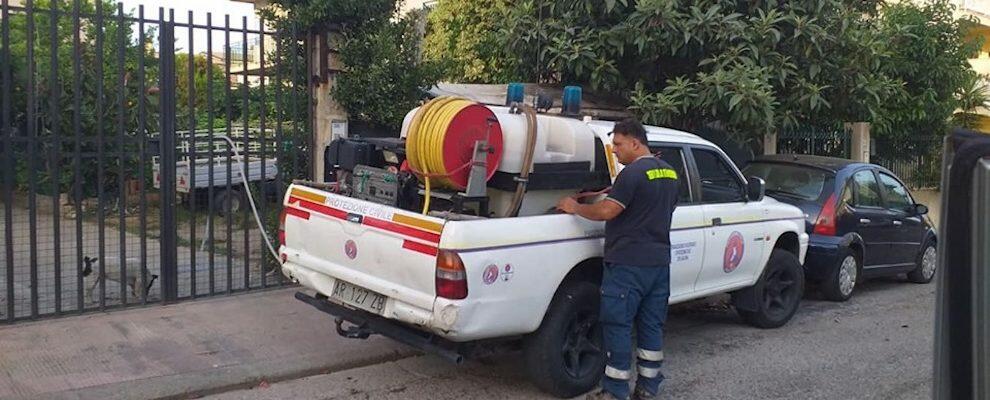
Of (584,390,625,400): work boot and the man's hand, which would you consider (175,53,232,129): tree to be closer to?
the man's hand

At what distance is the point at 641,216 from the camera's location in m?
4.98

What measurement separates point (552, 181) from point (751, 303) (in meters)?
2.47

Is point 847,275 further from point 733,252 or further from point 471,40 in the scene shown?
point 471,40

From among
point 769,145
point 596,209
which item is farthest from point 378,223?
point 769,145

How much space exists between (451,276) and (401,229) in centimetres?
46

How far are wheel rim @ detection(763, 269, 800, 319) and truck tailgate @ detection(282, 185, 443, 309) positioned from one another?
143 inches

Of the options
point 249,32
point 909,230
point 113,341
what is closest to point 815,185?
point 909,230

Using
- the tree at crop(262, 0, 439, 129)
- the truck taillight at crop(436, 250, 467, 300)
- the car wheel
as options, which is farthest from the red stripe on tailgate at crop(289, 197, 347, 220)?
the car wheel

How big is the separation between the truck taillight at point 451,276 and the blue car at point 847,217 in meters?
4.96

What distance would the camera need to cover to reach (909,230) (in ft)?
30.7

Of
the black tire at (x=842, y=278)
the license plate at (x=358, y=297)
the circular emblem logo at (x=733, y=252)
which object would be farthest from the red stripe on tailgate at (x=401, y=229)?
the black tire at (x=842, y=278)

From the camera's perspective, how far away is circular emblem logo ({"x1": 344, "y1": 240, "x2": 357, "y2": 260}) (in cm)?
506

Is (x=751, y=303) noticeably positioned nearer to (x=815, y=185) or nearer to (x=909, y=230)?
(x=815, y=185)

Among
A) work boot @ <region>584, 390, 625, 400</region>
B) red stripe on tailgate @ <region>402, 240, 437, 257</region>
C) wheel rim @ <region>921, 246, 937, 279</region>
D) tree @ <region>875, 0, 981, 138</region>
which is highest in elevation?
tree @ <region>875, 0, 981, 138</region>
